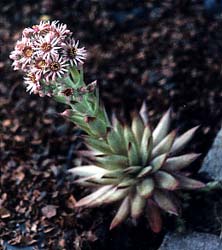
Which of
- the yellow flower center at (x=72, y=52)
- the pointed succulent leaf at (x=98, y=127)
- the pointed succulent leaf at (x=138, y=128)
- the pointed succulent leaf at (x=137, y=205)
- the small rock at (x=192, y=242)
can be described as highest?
the yellow flower center at (x=72, y=52)

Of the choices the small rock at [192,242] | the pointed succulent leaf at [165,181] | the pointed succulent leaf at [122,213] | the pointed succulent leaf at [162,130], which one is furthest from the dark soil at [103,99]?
the pointed succulent leaf at [162,130]

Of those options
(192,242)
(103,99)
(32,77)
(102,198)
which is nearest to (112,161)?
(102,198)

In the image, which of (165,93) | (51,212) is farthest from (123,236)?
(165,93)

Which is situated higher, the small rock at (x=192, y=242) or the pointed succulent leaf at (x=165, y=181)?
the pointed succulent leaf at (x=165, y=181)

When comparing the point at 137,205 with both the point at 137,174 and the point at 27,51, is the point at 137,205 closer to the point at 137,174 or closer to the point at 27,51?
the point at 137,174

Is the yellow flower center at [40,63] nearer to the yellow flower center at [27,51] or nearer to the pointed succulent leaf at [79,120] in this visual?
the yellow flower center at [27,51]

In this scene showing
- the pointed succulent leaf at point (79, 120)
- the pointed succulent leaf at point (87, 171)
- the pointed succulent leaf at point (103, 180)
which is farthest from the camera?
the pointed succulent leaf at point (87, 171)

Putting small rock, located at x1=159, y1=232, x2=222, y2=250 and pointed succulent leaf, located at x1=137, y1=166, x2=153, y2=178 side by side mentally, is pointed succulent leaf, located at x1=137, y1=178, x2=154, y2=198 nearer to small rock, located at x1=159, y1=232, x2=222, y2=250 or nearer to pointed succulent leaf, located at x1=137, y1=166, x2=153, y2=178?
pointed succulent leaf, located at x1=137, y1=166, x2=153, y2=178
